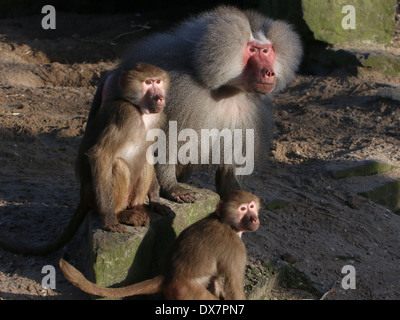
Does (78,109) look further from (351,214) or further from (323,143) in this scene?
(351,214)

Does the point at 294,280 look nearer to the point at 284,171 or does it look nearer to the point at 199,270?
the point at 199,270

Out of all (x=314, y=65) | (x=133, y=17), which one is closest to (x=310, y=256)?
(x=314, y=65)

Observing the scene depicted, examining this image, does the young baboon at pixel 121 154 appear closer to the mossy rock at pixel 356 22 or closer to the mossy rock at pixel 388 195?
the mossy rock at pixel 388 195

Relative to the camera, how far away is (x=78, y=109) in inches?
264

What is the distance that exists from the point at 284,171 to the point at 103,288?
2.92 m

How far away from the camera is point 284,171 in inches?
217

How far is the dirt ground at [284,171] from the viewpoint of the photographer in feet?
13.3

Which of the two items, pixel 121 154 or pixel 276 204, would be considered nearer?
pixel 121 154

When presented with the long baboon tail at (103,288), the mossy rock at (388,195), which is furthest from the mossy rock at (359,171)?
the long baboon tail at (103,288)

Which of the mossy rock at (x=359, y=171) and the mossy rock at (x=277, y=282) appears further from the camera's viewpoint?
the mossy rock at (x=359, y=171)

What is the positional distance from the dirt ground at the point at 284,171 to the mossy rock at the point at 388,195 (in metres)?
0.07

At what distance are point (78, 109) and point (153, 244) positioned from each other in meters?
3.59

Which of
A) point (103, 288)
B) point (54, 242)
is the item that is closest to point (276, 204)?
point (54, 242)

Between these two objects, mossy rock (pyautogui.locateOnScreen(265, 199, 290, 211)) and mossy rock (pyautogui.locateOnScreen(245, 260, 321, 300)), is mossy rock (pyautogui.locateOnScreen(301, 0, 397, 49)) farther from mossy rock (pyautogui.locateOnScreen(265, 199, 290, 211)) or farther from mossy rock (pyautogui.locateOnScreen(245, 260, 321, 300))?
mossy rock (pyautogui.locateOnScreen(245, 260, 321, 300))
